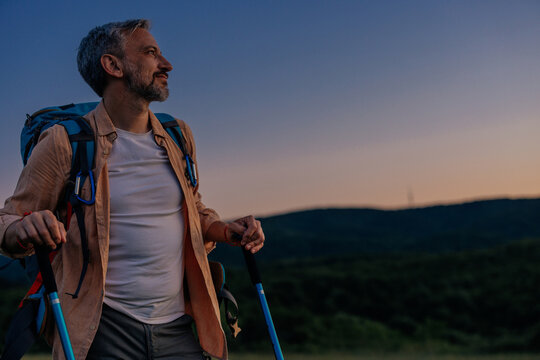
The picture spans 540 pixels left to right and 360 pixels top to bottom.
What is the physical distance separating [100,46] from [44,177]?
78 cm

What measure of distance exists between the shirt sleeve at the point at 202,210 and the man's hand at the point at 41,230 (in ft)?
3.10

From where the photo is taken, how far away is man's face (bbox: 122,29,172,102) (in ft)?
9.96

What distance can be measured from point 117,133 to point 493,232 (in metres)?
88.3

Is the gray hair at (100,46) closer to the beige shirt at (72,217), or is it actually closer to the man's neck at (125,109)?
the man's neck at (125,109)

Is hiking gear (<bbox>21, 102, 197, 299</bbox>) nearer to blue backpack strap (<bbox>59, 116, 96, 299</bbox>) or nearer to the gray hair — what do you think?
blue backpack strap (<bbox>59, 116, 96, 299</bbox>)

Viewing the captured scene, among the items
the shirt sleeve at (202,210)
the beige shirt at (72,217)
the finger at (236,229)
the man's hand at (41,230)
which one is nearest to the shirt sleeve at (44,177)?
the beige shirt at (72,217)

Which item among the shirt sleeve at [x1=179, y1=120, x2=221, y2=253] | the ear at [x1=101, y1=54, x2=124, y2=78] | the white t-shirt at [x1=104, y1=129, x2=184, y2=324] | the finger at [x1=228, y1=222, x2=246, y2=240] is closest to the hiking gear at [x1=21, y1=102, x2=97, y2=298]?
the white t-shirt at [x1=104, y1=129, x2=184, y2=324]

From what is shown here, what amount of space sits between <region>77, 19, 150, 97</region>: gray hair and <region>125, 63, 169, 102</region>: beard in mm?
107

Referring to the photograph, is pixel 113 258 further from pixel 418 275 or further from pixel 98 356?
pixel 418 275

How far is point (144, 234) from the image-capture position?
2.88 m

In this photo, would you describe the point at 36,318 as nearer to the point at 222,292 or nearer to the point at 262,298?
the point at 222,292

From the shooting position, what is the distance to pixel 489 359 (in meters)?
16.9

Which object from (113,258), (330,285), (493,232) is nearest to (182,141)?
(113,258)

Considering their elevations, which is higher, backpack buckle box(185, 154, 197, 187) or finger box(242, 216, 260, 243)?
backpack buckle box(185, 154, 197, 187)
